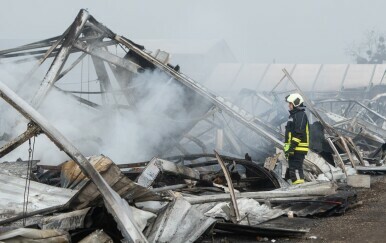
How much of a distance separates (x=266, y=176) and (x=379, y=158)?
5479 mm

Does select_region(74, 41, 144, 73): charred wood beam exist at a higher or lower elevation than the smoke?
higher

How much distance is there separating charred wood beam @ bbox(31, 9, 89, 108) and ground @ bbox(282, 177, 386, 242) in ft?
14.7

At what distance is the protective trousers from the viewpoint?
8961mm

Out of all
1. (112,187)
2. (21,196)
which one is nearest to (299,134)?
(112,187)

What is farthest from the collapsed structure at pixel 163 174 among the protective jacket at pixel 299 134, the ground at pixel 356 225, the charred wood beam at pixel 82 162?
the protective jacket at pixel 299 134

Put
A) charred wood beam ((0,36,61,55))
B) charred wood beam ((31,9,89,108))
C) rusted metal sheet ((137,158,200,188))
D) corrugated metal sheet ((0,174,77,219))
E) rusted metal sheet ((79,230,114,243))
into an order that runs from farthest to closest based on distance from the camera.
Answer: charred wood beam ((0,36,61,55)) < charred wood beam ((31,9,89,108)) < rusted metal sheet ((137,158,200,188)) < corrugated metal sheet ((0,174,77,219)) < rusted metal sheet ((79,230,114,243))

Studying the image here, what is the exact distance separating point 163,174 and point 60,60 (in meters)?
2.71

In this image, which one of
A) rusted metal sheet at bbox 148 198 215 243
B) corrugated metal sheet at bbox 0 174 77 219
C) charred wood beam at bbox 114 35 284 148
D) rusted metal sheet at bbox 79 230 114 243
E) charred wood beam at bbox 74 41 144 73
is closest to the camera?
rusted metal sheet at bbox 79 230 114 243

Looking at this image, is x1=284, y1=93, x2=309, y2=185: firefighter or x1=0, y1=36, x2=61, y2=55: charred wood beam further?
x1=0, y1=36, x2=61, y2=55: charred wood beam

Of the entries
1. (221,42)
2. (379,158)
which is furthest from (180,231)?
(221,42)

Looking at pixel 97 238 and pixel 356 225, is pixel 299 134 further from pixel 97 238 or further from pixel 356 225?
pixel 97 238

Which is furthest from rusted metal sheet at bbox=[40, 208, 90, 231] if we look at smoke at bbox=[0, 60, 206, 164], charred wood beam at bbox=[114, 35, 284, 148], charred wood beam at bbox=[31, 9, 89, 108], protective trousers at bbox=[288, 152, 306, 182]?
charred wood beam at bbox=[114, 35, 284, 148]

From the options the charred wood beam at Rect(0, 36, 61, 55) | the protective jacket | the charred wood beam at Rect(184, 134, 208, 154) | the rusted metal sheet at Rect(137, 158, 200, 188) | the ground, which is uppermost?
the charred wood beam at Rect(0, 36, 61, 55)

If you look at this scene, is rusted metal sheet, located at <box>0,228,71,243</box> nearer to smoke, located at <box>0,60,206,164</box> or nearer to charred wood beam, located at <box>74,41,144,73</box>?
charred wood beam, located at <box>74,41,144,73</box>
